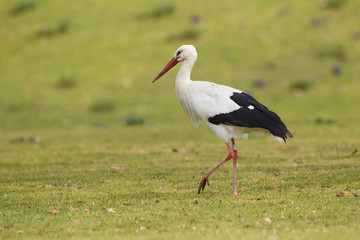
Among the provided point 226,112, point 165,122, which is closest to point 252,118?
point 226,112

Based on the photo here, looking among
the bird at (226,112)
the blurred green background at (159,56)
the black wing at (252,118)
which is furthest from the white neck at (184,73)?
the blurred green background at (159,56)

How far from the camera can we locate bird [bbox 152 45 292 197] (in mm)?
8078

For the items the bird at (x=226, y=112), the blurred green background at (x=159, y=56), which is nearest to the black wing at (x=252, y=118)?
the bird at (x=226, y=112)

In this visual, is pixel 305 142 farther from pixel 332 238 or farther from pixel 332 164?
pixel 332 238

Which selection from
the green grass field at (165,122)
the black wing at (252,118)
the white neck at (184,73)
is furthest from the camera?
the white neck at (184,73)

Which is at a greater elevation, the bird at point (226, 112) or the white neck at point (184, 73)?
the white neck at point (184, 73)

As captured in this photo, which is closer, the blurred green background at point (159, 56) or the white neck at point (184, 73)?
the white neck at point (184, 73)

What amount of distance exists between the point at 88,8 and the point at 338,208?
22.6 meters

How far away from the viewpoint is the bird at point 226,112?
8.08 meters

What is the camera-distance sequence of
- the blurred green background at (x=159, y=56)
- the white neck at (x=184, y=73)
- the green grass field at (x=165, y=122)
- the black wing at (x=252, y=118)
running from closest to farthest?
1. the green grass field at (x=165, y=122)
2. the black wing at (x=252, y=118)
3. the white neck at (x=184, y=73)
4. the blurred green background at (x=159, y=56)

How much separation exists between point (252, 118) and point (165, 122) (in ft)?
36.9

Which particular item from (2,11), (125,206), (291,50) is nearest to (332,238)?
(125,206)

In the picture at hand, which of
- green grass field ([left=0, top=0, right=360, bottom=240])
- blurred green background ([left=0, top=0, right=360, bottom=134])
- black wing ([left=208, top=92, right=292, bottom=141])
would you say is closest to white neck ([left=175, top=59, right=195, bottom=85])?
black wing ([left=208, top=92, right=292, bottom=141])

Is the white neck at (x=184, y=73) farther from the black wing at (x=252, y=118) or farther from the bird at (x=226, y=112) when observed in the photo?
the black wing at (x=252, y=118)
